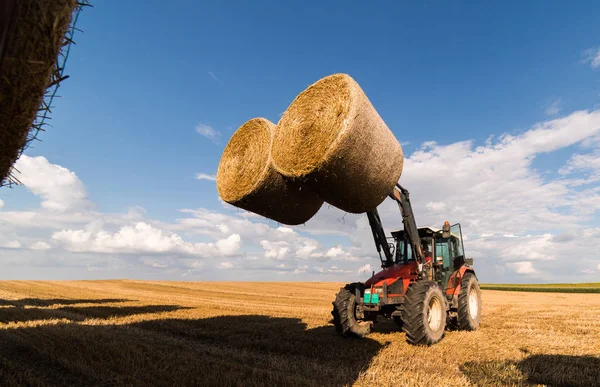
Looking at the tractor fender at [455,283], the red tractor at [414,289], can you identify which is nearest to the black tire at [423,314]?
the red tractor at [414,289]

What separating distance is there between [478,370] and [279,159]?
13.4ft

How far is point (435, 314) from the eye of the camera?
27.3 feet

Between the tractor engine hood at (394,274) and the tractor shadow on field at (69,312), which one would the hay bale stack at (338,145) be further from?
the tractor shadow on field at (69,312)

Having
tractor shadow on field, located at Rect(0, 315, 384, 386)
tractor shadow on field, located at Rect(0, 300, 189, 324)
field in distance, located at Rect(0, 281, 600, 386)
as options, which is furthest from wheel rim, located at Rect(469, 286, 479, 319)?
tractor shadow on field, located at Rect(0, 300, 189, 324)

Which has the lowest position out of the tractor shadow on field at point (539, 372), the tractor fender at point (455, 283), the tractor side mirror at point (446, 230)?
the tractor shadow on field at point (539, 372)

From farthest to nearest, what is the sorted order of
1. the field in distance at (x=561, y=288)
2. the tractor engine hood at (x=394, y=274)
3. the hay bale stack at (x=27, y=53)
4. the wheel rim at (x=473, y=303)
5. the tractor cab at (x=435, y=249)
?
the field in distance at (x=561, y=288)
the wheel rim at (x=473, y=303)
the tractor cab at (x=435, y=249)
the tractor engine hood at (x=394, y=274)
the hay bale stack at (x=27, y=53)

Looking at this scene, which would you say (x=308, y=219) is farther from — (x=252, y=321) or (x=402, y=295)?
(x=252, y=321)

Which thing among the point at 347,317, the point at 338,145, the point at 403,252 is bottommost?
the point at 347,317

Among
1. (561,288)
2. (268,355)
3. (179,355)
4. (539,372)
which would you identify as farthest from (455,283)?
(561,288)

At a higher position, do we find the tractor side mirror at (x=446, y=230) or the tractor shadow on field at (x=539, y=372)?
the tractor side mirror at (x=446, y=230)

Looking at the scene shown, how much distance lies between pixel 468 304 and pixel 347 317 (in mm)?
3359

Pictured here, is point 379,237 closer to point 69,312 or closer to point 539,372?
point 539,372

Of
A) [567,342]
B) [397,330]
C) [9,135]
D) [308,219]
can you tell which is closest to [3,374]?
[9,135]

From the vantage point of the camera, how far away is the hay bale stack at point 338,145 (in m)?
5.16
